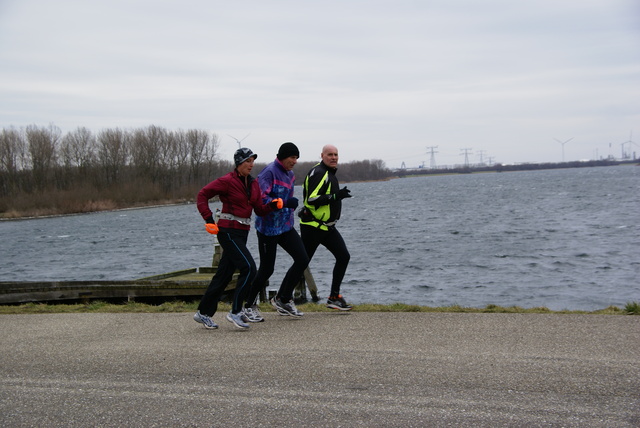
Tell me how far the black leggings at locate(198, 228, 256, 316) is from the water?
10989 millimetres

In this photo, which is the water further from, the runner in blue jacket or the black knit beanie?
the black knit beanie

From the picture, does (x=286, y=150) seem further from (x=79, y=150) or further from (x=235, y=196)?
(x=79, y=150)

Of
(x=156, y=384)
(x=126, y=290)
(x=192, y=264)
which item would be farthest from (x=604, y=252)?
(x=156, y=384)

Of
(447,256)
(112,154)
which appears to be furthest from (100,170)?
(447,256)

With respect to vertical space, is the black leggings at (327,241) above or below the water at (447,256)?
above

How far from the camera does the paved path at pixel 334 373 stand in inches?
185

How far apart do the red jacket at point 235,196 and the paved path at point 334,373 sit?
4.36ft

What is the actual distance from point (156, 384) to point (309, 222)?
339 cm

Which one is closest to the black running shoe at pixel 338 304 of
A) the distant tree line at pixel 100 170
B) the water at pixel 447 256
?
the water at pixel 447 256

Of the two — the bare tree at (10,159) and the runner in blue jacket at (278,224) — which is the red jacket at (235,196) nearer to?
the runner in blue jacket at (278,224)

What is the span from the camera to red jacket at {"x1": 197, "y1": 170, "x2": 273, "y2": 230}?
24.7 ft

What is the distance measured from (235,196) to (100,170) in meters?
→ 108

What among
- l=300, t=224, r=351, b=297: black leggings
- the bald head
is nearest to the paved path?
l=300, t=224, r=351, b=297: black leggings

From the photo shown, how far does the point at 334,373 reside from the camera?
5613 millimetres
